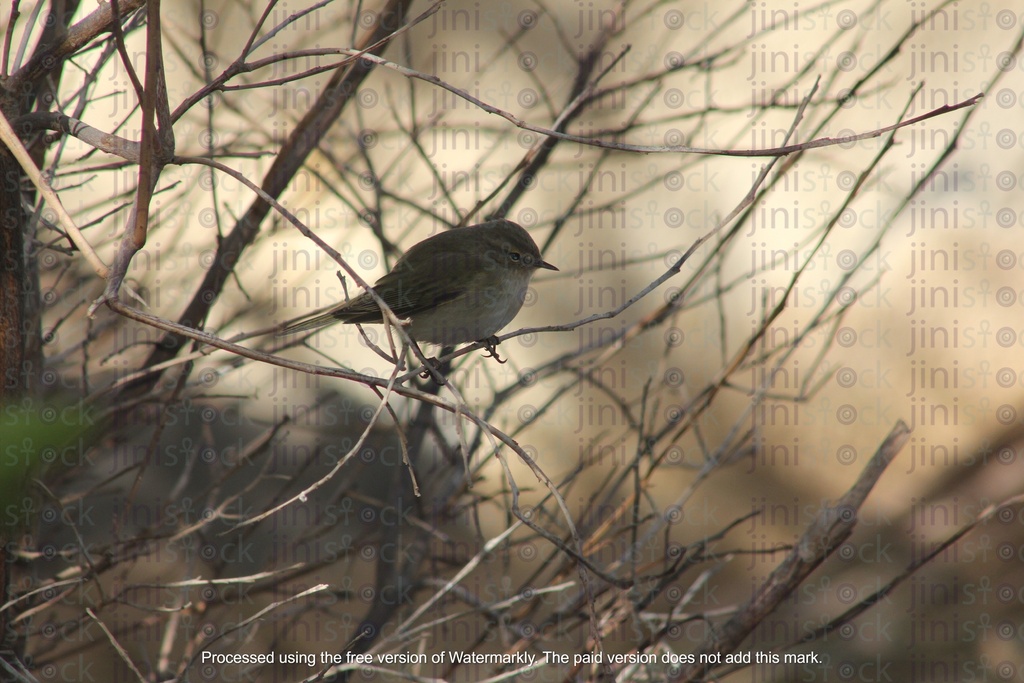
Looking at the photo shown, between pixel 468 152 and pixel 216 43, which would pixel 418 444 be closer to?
pixel 468 152

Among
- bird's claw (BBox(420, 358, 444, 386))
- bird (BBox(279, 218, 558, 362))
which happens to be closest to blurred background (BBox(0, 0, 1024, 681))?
bird (BBox(279, 218, 558, 362))

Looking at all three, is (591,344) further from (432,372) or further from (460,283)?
(432,372)

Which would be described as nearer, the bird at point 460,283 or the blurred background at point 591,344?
the bird at point 460,283

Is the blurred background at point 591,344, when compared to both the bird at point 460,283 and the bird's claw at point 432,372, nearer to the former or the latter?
the bird at point 460,283

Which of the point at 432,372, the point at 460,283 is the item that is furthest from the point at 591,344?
the point at 432,372

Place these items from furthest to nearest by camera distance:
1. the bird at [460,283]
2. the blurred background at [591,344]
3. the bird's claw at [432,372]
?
the blurred background at [591,344]
the bird at [460,283]
the bird's claw at [432,372]

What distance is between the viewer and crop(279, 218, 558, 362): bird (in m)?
3.46

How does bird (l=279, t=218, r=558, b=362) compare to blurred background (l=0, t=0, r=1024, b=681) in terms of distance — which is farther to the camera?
blurred background (l=0, t=0, r=1024, b=681)

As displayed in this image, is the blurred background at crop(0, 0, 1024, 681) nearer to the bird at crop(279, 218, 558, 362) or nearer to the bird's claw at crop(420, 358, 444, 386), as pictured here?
the bird at crop(279, 218, 558, 362)

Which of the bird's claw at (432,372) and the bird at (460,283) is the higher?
the bird at (460,283)

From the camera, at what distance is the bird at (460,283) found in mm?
3465

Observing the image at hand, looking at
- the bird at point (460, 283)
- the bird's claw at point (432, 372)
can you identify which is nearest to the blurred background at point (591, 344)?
the bird at point (460, 283)

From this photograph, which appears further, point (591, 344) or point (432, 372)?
point (591, 344)

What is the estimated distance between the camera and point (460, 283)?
3.51 metres
